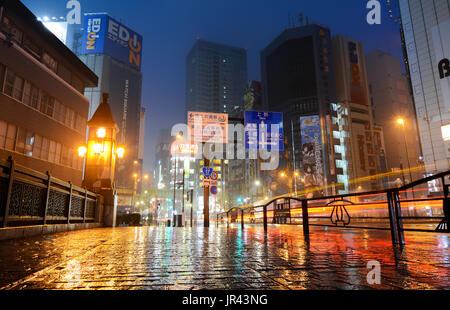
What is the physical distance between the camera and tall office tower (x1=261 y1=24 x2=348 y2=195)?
66.6 m

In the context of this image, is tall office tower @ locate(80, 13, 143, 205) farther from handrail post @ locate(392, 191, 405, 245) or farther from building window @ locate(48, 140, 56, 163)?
handrail post @ locate(392, 191, 405, 245)

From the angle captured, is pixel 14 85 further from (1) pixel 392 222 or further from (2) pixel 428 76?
(2) pixel 428 76

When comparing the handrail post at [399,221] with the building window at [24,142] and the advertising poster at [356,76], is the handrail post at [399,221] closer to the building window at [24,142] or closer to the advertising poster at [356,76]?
the building window at [24,142]

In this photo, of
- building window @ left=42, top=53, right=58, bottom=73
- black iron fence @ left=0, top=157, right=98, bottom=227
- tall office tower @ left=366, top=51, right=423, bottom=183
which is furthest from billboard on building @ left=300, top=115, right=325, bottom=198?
black iron fence @ left=0, top=157, right=98, bottom=227

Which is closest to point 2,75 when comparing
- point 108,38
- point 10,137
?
point 10,137

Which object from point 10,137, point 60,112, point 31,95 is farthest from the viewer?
point 60,112

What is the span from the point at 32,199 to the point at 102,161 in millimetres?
9792

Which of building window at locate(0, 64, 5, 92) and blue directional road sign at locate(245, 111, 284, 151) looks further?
blue directional road sign at locate(245, 111, 284, 151)

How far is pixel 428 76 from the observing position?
2986 centimetres

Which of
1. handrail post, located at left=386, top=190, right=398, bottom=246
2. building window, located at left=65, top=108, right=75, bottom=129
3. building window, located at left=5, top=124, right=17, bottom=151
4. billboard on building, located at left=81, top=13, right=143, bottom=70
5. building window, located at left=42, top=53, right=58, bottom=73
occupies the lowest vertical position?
Result: handrail post, located at left=386, top=190, right=398, bottom=246

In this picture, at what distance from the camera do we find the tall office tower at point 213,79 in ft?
572

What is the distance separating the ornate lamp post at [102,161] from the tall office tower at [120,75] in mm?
51200

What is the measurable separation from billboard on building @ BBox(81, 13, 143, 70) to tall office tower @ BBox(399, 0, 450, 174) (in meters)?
69.7
